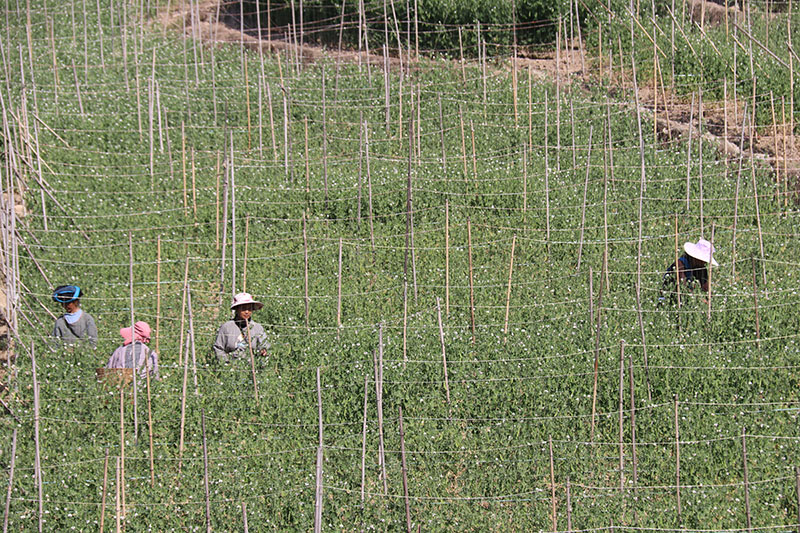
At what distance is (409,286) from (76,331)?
11.4 feet

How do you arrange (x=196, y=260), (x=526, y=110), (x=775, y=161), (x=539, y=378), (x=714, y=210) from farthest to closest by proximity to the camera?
(x=526, y=110) → (x=775, y=161) → (x=714, y=210) → (x=196, y=260) → (x=539, y=378)

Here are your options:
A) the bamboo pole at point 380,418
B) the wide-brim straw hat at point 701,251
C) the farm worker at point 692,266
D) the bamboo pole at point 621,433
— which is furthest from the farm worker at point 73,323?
the wide-brim straw hat at point 701,251

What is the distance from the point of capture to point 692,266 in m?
10.8

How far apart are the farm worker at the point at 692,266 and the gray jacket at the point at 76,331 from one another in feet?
19.1

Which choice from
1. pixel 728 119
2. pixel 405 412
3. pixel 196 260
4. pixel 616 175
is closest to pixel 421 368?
pixel 405 412

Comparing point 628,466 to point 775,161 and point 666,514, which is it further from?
point 775,161

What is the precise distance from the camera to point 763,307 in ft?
34.3

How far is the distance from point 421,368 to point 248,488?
6.76ft

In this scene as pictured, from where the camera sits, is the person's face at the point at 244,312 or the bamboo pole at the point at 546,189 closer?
the person's face at the point at 244,312

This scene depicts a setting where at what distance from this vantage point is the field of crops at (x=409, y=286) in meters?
8.44

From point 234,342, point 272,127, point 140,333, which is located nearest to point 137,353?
point 140,333

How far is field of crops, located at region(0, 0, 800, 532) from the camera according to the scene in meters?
8.44

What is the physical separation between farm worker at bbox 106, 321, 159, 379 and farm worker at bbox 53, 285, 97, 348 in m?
0.57

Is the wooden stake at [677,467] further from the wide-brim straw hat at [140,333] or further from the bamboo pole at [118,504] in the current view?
the wide-brim straw hat at [140,333]
